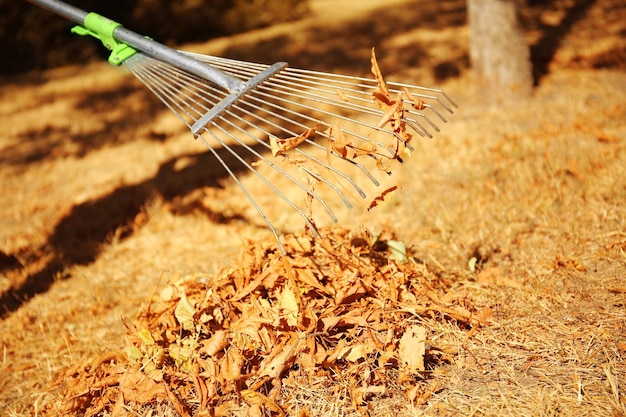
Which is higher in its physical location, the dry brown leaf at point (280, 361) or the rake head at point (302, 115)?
the rake head at point (302, 115)

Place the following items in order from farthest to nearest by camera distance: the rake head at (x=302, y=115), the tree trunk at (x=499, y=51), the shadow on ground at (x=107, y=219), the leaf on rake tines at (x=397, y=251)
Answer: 1. the tree trunk at (x=499, y=51)
2. the shadow on ground at (x=107, y=219)
3. the leaf on rake tines at (x=397, y=251)
4. the rake head at (x=302, y=115)

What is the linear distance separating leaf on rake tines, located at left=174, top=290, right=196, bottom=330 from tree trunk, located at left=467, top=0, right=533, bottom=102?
3570 mm

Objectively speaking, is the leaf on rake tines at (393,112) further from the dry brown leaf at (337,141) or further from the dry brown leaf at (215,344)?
the dry brown leaf at (215,344)

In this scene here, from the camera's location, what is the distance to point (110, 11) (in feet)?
26.5

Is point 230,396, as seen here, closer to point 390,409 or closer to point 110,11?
point 390,409

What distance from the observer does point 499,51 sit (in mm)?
4469

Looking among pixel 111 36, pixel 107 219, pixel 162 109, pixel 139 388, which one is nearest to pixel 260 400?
pixel 139 388

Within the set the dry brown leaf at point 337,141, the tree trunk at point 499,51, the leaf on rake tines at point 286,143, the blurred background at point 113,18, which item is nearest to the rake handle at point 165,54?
the leaf on rake tines at point 286,143

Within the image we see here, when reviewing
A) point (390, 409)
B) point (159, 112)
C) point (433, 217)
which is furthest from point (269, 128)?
point (390, 409)

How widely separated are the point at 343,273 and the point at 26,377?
156cm

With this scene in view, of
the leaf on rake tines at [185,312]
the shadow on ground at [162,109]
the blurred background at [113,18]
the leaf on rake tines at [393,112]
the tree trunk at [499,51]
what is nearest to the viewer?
the leaf on rake tines at [393,112]

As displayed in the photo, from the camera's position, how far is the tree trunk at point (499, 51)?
4352 mm

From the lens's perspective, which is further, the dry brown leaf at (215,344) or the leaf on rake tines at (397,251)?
the leaf on rake tines at (397,251)

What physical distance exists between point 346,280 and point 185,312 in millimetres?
698
